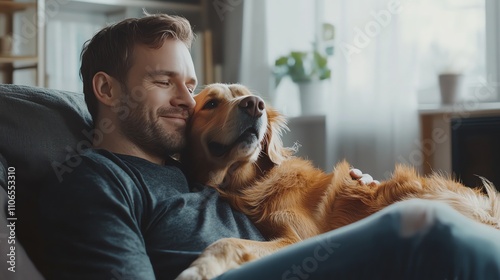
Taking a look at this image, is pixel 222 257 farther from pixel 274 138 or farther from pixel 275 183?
pixel 274 138

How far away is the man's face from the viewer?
4.56ft

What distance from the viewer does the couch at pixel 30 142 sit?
4.18 ft

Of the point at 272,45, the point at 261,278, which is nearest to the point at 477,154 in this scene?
the point at 272,45

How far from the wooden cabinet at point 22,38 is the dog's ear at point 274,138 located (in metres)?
2.42

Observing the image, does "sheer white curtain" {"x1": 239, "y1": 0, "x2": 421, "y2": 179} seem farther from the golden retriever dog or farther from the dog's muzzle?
the dog's muzzle

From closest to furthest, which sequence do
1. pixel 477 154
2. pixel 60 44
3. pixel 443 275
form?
1. pixel 443 275
2. pixel 477 154
3. pixel 60 44

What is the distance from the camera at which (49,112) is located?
1425 millimetres

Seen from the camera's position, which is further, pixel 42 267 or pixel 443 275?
pixel 42 267

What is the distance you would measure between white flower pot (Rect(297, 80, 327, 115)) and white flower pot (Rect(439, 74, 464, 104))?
759mm

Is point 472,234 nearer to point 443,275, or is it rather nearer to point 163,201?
point 443,275

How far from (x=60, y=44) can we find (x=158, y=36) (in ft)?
8.73

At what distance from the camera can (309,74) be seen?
374 cm

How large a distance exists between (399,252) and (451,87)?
2349 millimetres

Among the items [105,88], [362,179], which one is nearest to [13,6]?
[105,88]
